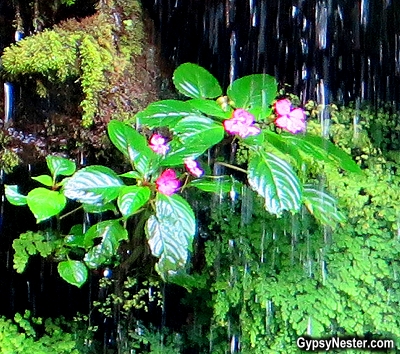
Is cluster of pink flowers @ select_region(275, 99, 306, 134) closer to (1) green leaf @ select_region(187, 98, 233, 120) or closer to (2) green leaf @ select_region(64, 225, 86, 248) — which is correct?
(1) green leaf @ select_region(187, 98, 233, 120)

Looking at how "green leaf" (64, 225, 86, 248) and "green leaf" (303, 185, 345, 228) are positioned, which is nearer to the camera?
"green leaf" (303, 185, 345, 228)

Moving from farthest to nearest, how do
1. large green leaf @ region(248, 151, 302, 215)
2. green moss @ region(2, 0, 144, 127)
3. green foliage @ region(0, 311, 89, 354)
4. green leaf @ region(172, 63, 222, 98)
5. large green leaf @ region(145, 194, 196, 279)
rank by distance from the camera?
1. green foliage @ region(0, 311, 89, 354)
2. green moss @ region(2, 0, 144, 127)
3. green leaf @ region(172, 63, 222, 98)
4. large green leaf @ region(145, 194, 196, 279)
5. large green leaf @ region(248, 151, 302, 215)

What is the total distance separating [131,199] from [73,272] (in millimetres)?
464

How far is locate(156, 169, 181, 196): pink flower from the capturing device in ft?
5.65

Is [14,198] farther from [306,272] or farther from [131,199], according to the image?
[306,272]

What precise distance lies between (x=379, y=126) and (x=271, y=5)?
0.84 m

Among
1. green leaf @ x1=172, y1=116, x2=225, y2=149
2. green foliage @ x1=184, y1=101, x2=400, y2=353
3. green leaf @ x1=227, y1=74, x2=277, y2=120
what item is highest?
green leaf @ x1=227, y1=74, x2=277, y2=120

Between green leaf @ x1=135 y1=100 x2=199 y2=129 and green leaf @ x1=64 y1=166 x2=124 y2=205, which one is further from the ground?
green leaf @ x1=135 y1=100 x2=199 y2=129

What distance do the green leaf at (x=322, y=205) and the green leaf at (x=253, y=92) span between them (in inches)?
13.6

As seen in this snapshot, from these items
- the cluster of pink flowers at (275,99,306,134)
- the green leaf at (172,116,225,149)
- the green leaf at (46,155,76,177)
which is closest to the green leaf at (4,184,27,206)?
the green leaf at (46,155,76,177)

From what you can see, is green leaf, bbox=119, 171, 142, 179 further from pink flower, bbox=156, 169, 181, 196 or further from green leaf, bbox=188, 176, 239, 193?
green leaf, bbox=188, 176, 239, 193

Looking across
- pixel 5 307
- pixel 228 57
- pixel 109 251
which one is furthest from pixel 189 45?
pixel 5 307

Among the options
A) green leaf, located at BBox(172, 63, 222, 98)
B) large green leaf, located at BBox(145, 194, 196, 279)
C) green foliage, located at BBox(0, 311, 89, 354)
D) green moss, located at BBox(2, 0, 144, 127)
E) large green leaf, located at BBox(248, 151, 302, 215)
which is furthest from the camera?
green foliage, located at BBox(0, 311, 89, 354)

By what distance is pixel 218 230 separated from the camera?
2.25 metres
